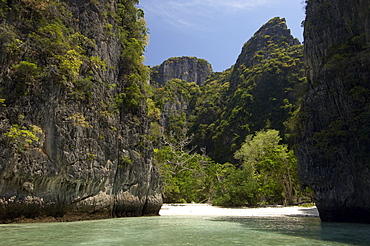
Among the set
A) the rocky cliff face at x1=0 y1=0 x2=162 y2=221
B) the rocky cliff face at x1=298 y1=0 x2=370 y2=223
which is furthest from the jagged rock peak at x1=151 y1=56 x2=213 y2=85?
the rocky cliff face at x1=298 y1=0 x2=370 y2=223

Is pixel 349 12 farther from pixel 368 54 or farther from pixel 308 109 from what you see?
pixel 308 109

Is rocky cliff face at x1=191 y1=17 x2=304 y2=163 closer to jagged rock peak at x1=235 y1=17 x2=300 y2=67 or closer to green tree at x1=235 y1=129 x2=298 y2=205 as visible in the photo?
jagged rock peak at x1=235 y1=17 x2=300 y2=67

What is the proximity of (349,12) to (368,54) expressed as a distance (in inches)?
157

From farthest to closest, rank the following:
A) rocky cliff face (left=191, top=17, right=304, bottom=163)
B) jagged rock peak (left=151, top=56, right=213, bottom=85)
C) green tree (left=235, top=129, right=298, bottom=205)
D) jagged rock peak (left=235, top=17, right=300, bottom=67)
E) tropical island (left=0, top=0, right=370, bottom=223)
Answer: jagged rock peak (left=151, top=56, right=213, bottom=85) → jagged rock peak (left=235, top=17, right=300, bottom=67) → rocky cliff face (left=191, top=17, right=304, bottom=163) → green tree (left=235, top=129, right=298, bottom=205) → tropical island (left=0, top=0, right=370, bottom=223)

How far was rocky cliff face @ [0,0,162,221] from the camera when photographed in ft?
40.4

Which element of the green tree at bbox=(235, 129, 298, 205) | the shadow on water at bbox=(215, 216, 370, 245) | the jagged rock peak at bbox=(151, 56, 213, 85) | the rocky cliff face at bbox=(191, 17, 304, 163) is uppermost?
the jagged rock peak at bbox=(151, 56, 213, 85)

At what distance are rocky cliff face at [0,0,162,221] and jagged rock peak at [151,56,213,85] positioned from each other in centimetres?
7538

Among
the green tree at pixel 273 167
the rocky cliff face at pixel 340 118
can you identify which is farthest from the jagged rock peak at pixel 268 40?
the rocky cliff face at pixel 340 118

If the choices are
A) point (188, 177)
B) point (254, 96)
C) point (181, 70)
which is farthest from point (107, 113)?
point (181, 70)

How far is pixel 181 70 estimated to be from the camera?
96625 millimetres

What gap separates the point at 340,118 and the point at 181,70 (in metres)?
83.7

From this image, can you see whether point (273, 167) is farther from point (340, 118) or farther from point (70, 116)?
point (70, 116)

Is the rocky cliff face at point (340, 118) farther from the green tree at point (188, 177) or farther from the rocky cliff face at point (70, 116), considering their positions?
the green tree at point (188, 177)

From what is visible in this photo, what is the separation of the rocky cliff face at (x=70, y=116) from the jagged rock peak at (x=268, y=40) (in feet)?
194
